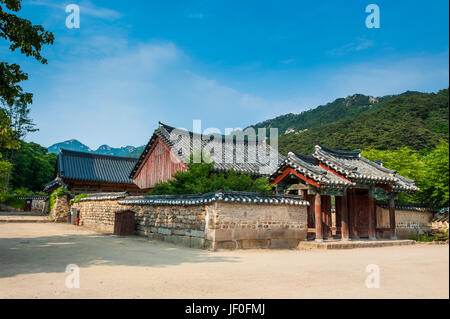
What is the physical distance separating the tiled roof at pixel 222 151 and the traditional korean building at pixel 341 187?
15.0 ft

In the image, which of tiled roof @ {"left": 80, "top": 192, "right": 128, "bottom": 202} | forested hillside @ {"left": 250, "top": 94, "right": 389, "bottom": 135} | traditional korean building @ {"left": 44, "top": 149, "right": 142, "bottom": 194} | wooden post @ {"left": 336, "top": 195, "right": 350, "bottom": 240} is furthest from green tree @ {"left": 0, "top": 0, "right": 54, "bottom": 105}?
forested hillside @ {"left": 250, "top": 94, "right": 389, "bottom": 135}

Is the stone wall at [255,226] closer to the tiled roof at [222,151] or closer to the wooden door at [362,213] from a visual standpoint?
the wooden door at [362,213]

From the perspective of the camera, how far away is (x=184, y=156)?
2152 cm

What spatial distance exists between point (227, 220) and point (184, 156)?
9997 mm

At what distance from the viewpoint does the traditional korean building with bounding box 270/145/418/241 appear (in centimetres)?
1484

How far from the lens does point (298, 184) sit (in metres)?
15.9

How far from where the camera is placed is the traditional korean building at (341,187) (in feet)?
48.7

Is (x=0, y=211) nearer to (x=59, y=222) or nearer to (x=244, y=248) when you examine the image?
(x=59, y=222)

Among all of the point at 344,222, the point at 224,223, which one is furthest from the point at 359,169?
the point at 224,223

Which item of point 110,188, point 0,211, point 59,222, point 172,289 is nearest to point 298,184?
point 172,289

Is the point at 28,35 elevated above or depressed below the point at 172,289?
above
